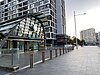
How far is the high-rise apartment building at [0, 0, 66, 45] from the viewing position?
7038 centimetres

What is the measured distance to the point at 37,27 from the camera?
173 feet

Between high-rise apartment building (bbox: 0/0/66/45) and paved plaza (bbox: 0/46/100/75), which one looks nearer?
paved plaza (bbox: 0/46/100/75)

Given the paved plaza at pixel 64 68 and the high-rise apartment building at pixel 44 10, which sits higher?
the high-rise apartment building at pixel 44 10

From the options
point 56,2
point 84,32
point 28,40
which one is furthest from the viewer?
point 84,32

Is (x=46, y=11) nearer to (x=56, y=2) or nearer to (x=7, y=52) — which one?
(x=56, y=2)

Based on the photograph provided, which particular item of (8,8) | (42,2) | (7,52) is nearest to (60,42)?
(42,2)

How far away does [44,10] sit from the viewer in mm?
71688

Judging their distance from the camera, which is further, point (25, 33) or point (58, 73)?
point (25, 33)

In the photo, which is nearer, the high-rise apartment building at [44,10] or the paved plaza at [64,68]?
the paved plaza at [64,68]

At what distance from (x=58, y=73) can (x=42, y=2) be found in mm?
67095

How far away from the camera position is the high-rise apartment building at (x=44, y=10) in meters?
70.4

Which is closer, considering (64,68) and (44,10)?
(64,68)

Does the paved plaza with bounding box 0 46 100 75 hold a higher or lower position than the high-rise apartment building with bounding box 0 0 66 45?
lower

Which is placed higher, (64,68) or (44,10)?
(44,10)
